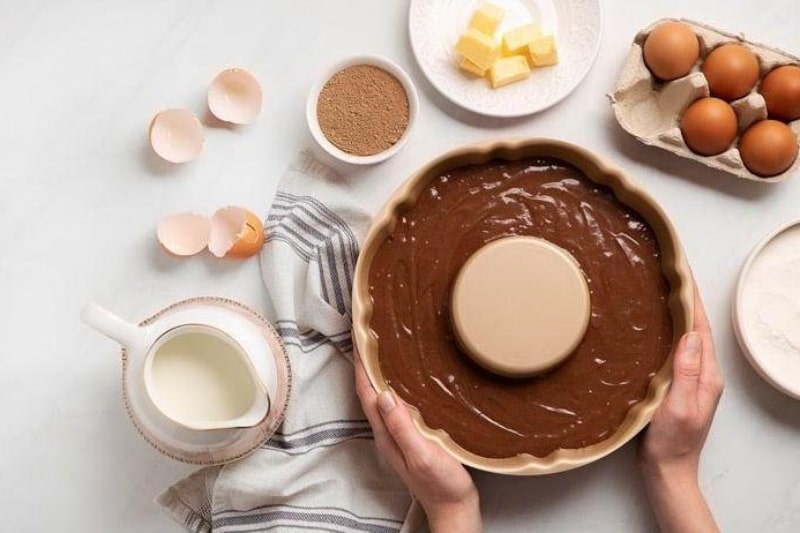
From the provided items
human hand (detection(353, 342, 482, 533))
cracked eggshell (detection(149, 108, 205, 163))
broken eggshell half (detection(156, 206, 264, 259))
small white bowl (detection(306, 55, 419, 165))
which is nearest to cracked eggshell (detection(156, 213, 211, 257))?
broken eggshell half (detection(156, 206, 264, 259))

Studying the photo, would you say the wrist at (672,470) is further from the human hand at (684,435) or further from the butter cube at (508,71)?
the butter cube at (508,71)

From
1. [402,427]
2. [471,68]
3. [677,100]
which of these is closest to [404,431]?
[402,427]

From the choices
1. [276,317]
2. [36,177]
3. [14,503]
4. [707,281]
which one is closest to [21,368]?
[14,503]

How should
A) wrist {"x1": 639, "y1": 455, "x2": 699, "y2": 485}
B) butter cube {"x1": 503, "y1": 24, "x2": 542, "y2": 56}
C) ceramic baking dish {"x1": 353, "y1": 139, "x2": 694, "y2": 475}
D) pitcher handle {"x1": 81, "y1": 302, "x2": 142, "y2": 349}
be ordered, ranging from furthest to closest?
butter cube {"x1": 503, "y1": 24, "x2": 542, "y2": 56} < wrist {"x1": 639, "y1": 455, "x2": 699, "y2": 485} < ceramic baking dish {"x1": 353, "y1": 139, "x2": 694, "y2": 475} < pitcher handle {"x1": 81, "y1": 302, "x2": 142, "y2": 349}

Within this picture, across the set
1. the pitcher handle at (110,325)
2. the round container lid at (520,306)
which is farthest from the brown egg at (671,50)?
the pitcher handle at (110,325)

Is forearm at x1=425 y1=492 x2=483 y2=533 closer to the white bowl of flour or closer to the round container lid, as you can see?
the round container lid

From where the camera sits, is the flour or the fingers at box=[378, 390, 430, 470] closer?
the fingers at box=[378, 390, 430, 470]
